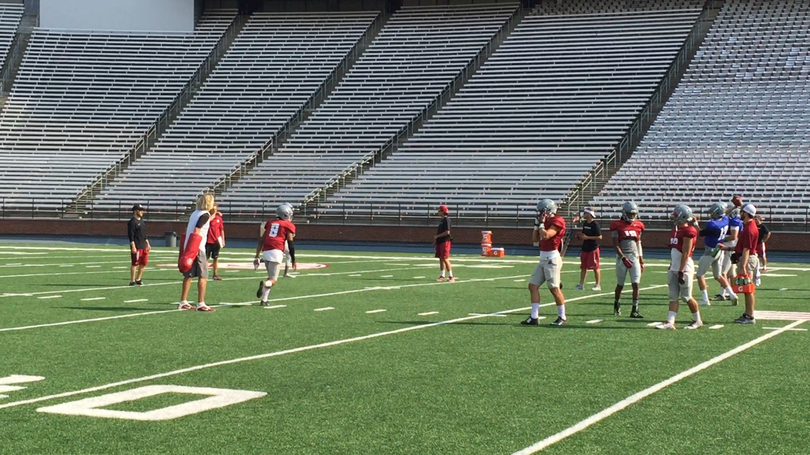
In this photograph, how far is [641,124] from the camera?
43812 mm

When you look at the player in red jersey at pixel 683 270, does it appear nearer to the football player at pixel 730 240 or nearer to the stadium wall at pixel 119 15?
the football player at pixel 730 240

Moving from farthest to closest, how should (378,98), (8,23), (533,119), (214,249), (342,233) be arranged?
1. (8,23)
2. (378,98)
3. (533,119)
4. (342,233)
5. (214,249)

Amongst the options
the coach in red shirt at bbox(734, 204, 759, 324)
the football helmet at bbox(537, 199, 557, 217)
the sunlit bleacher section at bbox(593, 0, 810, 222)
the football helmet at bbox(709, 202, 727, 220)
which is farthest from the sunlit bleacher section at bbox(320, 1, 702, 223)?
the football helmet at bbox(537, 199, 557, 217)

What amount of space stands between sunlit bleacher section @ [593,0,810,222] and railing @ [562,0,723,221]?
0.44 m

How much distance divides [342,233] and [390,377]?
30.9 meters

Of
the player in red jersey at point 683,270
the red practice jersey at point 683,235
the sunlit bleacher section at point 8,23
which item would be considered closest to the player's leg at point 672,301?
the player in red jersey at point 683,270

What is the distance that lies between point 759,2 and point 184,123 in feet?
86.2

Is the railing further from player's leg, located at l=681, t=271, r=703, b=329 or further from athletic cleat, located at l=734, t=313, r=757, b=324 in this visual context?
player's leg, located at l=681, t=271, r=703, b=329

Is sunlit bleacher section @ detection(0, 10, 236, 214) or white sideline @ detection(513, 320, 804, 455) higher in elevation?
sunlit bleacher section @ detection(0, 10, 236, 214)

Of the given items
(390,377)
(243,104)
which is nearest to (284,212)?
(390,377)

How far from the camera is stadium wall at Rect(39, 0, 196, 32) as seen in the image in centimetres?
5519

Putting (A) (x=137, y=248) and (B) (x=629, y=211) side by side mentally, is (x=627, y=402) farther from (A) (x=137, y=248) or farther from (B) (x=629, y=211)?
(A) (x=137, y=248)

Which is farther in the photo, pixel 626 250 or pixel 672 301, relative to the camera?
Result: pixel 626 250

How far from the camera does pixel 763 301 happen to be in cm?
1738
